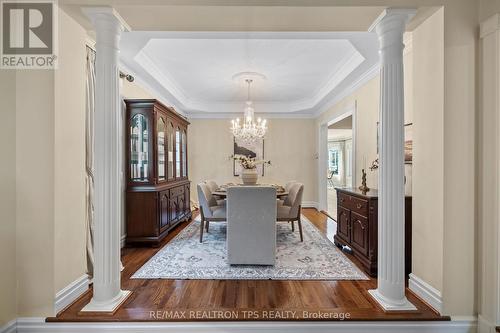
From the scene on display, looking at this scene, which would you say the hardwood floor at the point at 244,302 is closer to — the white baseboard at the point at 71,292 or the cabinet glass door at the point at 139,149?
the white baseboard at the point at 71,292

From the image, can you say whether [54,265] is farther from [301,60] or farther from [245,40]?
[301,60]

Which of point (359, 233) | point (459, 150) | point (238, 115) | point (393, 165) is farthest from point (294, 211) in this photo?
point (238, 115)

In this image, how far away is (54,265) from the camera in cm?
192

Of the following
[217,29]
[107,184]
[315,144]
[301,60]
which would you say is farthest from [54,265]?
[315,144]

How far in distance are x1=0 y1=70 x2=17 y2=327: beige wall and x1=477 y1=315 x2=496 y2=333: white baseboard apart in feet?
11.7

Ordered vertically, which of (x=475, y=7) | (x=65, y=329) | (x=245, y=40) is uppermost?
(x=245, y=40)

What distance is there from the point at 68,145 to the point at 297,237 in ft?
10.7

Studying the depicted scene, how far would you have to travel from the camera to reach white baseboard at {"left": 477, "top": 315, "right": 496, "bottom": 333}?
1783mm

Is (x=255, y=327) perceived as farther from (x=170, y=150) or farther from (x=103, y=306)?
(x=170, y=150)

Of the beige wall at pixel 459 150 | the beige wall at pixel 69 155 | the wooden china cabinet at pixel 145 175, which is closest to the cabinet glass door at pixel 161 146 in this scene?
the wooden china cabinet at pixel 145 175

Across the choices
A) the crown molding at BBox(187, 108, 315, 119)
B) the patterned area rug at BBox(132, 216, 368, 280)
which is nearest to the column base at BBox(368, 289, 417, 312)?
the patterned area rug at BBox(132, 216, 368, 280)

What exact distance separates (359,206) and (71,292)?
299cm

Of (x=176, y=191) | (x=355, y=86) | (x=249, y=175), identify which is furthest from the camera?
(x=176, y=191)

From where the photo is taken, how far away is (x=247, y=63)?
12.9 ft
